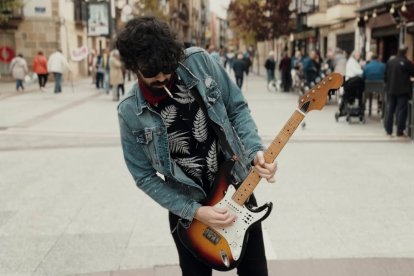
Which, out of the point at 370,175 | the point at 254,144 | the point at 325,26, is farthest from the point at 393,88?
the point at 325,26

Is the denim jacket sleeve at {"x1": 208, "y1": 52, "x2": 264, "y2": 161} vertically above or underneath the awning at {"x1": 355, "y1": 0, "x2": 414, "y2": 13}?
underneath

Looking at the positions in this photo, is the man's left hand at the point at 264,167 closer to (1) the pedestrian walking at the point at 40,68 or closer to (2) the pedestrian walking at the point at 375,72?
(2) the pedestrian walking at the point at 375,72

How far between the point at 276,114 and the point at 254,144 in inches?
438

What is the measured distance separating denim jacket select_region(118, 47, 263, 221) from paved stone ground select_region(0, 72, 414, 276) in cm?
167

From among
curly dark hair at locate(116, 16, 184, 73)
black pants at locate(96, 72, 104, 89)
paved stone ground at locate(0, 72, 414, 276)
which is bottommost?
paved stone ground at locate(0, 72, 414, 276)

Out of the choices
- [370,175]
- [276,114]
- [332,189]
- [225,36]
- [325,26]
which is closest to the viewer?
[332,189]

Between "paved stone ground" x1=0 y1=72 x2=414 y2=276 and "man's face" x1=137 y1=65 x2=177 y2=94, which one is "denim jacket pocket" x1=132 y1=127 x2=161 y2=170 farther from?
"paved stone ground" x1=0 y1=72 x2=414 y2=276

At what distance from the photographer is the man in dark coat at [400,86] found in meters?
9.45

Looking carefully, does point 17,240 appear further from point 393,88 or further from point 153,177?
point 393,88

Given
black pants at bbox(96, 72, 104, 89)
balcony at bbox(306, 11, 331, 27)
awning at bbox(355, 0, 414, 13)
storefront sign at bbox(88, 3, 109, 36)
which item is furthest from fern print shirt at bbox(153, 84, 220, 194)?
balcony at bbox(306, 11, 331, 27)

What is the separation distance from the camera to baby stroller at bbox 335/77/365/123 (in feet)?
38.1

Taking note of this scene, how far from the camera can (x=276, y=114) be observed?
13273 millimetres

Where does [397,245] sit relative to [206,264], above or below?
below

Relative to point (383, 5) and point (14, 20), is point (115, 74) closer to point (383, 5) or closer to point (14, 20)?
point (383, 5)
